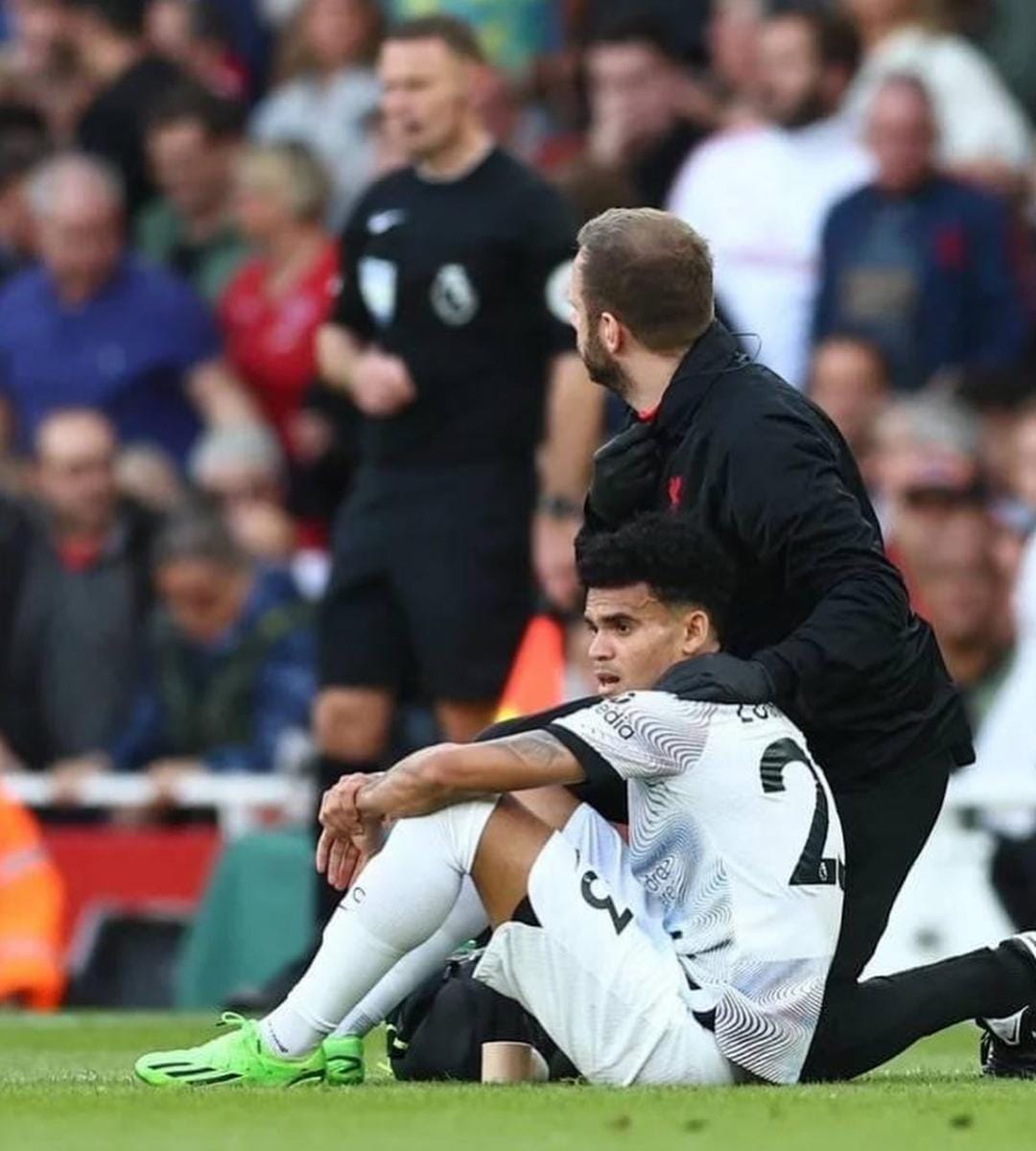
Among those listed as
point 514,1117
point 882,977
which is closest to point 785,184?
point 882,977

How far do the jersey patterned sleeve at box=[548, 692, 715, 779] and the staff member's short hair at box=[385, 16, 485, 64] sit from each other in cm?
433

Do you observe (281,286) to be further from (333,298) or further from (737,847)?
(737,847)

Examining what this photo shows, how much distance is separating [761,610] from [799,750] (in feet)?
1.58

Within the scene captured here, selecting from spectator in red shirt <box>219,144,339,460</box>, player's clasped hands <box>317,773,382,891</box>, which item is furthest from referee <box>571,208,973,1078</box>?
spectator in red shirt <box>219,144,339,460</box>

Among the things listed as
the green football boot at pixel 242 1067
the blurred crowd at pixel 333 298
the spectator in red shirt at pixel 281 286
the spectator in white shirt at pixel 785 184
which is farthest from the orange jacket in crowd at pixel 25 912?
the green football boot at pixel 242 1067

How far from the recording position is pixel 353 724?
10156mm

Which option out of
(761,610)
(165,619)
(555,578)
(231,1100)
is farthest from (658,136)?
(231,1100)

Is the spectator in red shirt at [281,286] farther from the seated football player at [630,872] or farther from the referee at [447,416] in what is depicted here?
the seated football player at [630,872]

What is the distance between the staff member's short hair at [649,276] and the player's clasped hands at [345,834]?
107cm

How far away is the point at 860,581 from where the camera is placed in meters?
6.62

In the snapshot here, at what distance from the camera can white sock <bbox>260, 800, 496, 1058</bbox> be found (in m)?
6.34

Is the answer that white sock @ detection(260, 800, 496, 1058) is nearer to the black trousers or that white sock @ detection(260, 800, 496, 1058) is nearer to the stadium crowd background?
the black trousers

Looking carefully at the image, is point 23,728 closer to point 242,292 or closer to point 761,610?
point 242,292

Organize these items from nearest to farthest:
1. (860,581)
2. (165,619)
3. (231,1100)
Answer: (231,1100)
(860,581)
(165,619)
